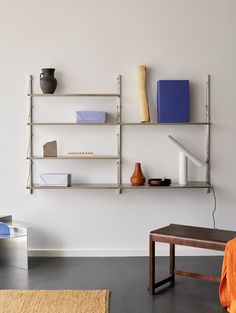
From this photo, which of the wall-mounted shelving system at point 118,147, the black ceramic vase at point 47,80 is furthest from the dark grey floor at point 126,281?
the black ceramic vase at point 47,80

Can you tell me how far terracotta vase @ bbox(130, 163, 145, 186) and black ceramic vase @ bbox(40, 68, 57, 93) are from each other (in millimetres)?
1123

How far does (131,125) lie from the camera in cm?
497

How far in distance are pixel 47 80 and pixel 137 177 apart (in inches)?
50.4

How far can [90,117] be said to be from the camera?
4.80 meters

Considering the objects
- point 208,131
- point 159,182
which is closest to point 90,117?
point 159,182

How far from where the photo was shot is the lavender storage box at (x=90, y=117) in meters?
4.80

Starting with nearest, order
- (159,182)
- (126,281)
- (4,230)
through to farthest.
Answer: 1. (126,281)
2. (4,230)
3. (159,182)

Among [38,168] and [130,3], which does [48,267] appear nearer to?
[38,168]

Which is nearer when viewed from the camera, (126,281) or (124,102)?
(126,281)

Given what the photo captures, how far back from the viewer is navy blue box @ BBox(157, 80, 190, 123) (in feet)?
15.8

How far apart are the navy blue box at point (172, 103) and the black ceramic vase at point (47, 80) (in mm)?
1036

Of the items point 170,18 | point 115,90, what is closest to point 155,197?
point 115,90

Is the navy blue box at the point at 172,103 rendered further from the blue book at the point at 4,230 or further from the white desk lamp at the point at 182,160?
the blue book at the point at 4,230

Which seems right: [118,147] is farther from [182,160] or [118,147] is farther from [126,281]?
[126,281]
